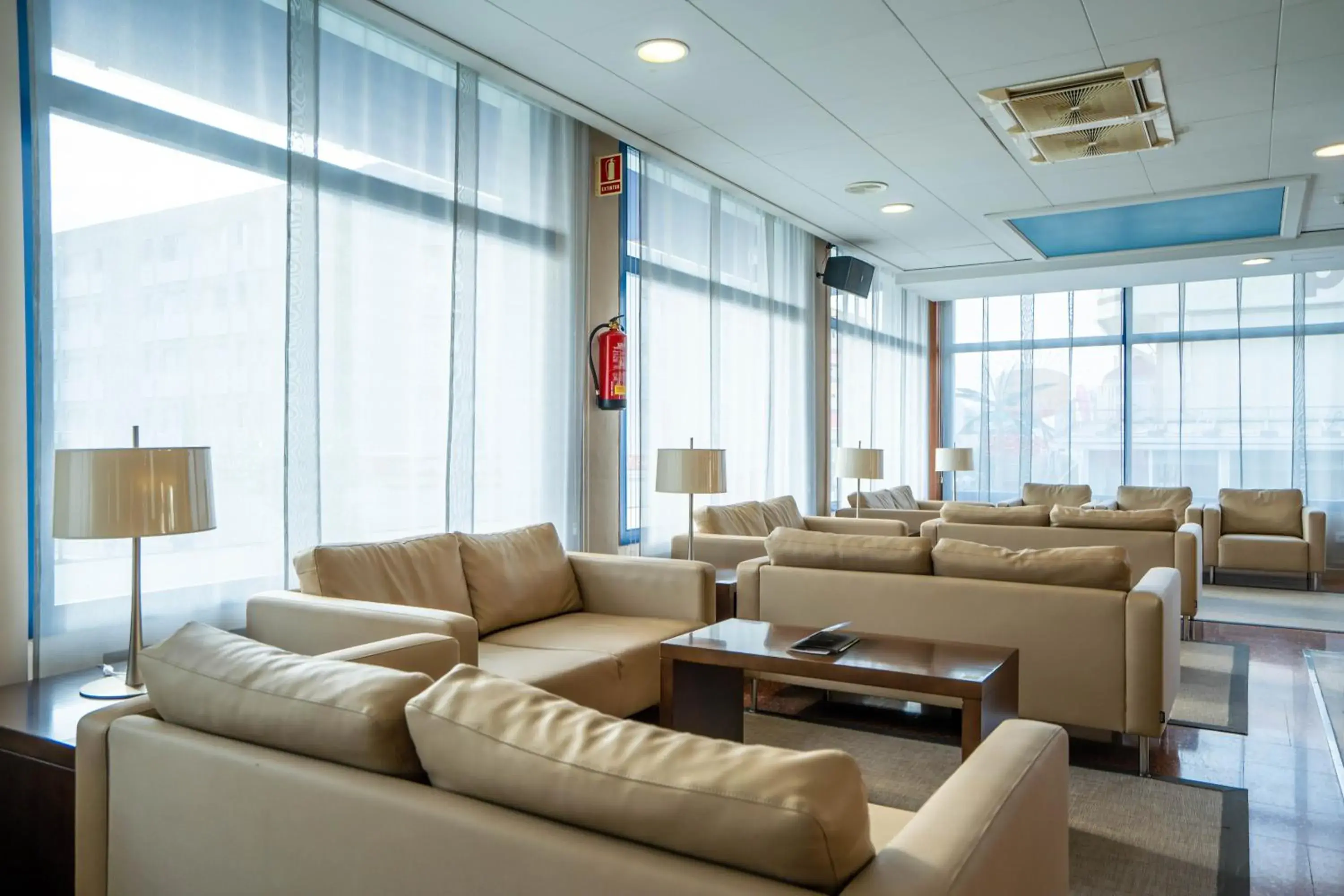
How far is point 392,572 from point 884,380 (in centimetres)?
694

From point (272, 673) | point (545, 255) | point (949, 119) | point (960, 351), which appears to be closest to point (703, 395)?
point (545, 255)

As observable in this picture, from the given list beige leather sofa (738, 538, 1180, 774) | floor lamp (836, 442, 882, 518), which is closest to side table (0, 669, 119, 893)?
beige leather sofa (738, 538, 1180, 774)

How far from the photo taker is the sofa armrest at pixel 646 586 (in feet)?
13.5

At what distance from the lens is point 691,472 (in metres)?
4.68

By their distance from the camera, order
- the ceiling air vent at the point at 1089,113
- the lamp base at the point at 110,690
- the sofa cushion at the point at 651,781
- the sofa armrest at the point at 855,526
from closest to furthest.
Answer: the sofa cushion at the point at 651,781 → the lamp base at the point at 110,690 → the ceiling air vent at the point at 1089,113 → the sofa armrest at the point at 855,526

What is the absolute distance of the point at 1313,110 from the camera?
4.74 metres

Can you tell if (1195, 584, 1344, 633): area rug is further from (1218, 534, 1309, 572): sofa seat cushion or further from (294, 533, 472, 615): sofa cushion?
(294, 533, 472, 615): sofa cushion

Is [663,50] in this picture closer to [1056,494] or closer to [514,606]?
[514,606]

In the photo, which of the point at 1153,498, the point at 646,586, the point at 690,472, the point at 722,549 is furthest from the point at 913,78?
the point at 1153,498

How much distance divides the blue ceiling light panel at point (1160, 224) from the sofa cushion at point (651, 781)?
21.0 feet

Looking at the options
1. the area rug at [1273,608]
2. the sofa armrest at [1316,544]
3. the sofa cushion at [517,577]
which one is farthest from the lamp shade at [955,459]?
the sofa cushion at [517,577]

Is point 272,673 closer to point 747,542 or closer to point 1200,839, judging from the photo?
point 1200,839

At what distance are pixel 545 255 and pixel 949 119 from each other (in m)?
2.17

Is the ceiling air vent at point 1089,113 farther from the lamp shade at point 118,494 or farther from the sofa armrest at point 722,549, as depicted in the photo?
the lamp shade at point 118,494
